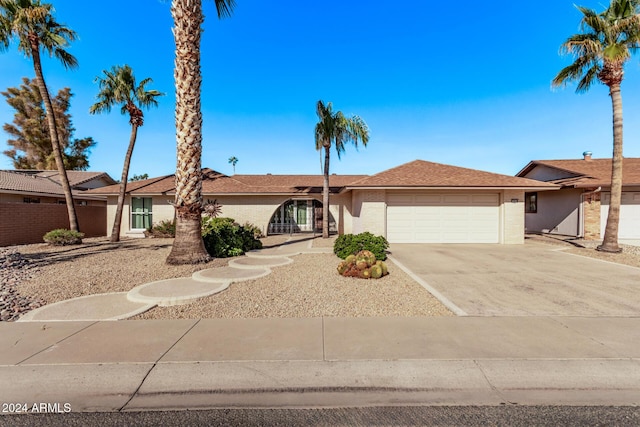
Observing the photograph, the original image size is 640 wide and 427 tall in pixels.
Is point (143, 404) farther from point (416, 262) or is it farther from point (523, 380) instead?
point (416, 262)

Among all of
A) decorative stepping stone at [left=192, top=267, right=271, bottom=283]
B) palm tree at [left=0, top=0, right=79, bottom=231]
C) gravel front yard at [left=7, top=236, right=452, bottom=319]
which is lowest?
gravel front yard at [left=7, top=236, right=452, bottom=319]

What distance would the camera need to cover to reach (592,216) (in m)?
15.6

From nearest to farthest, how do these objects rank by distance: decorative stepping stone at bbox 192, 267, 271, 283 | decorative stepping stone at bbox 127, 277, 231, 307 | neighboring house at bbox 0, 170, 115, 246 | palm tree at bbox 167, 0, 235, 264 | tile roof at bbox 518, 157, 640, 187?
decorative stepping stone at bbox 127, 277, 231, 307
decorative stepping stone at bbox 192, 267, 271, 283
palm tree at bbox 167, 0, 235, 264
neighboring house at bbox 0, 170, 115, 246
tile roof at bbox 518, 157, 640, 187

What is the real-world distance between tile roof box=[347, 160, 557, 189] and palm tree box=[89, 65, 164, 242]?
11671 mm

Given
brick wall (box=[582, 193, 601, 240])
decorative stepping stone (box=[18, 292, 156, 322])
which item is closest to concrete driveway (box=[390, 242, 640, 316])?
decorative stepping stone (box=[18, 292, 156, 322])

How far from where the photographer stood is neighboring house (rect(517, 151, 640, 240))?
15484mm

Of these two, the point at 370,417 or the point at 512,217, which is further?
the point at 512,217

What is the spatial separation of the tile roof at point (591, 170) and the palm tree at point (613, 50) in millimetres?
4414

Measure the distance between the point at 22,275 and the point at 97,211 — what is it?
42.8 ft

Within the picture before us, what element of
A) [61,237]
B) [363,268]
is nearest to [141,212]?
[61,237]

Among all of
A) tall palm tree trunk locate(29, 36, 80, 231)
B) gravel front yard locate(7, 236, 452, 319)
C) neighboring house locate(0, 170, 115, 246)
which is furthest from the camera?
neighboring house locate(0, 170, 115, 246)

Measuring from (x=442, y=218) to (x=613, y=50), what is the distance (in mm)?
8772

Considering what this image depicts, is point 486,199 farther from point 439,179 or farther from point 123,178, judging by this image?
point 123,178

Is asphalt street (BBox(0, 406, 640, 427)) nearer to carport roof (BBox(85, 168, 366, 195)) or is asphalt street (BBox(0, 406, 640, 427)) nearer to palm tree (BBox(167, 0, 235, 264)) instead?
palm tree (BBox(167, 0, 235, 264))
